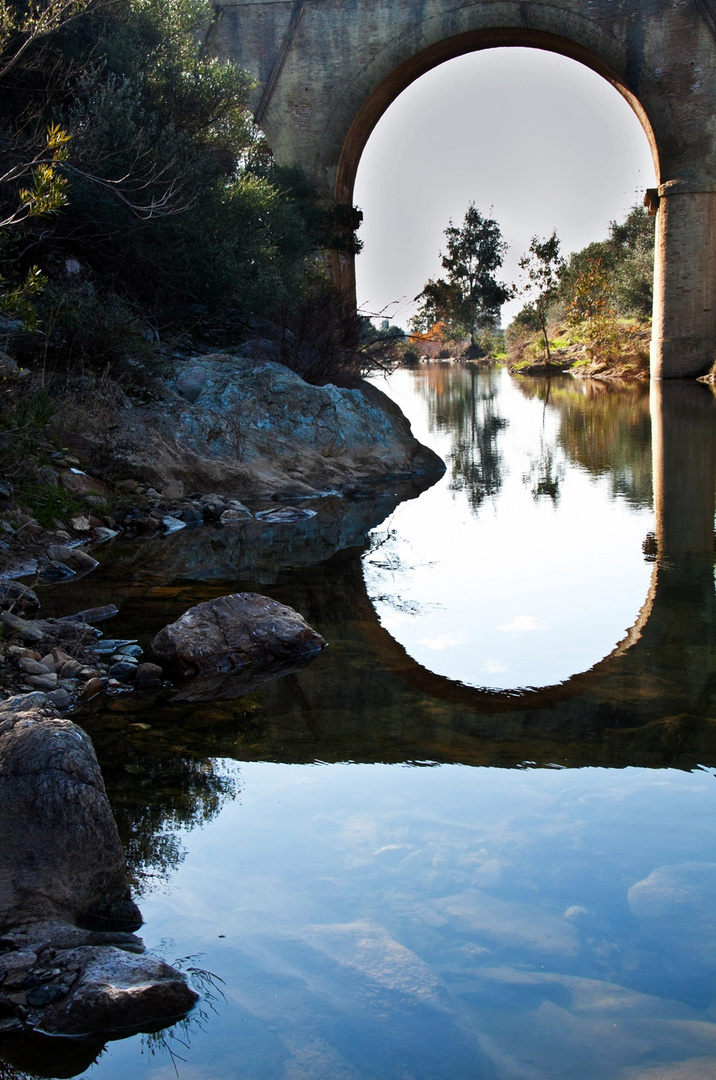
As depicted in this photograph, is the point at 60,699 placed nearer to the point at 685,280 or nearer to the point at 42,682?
the point at 42,682

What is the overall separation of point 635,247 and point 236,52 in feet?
64.7

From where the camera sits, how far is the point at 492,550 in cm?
764

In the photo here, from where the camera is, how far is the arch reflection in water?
5.13m

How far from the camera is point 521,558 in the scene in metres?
7.29

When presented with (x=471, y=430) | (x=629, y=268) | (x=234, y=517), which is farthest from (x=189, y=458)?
(x=629, y=268)

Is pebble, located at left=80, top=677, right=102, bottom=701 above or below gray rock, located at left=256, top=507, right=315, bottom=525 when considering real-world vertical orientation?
below

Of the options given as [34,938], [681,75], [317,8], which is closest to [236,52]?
[317,8]

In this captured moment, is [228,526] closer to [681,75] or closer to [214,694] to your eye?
[214,694]

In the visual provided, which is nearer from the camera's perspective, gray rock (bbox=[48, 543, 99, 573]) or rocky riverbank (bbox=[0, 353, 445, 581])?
gray rock (bbox=[48, 543, 99, 573])

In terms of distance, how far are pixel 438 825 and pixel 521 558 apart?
13.8 ft

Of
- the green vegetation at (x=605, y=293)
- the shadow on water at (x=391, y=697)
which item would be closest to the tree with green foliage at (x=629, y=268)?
the green vegetation at (x=605, y=293)

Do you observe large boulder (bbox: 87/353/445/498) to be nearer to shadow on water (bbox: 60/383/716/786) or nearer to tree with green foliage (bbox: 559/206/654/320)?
shadow on water (bbox: 60/383/716/786)

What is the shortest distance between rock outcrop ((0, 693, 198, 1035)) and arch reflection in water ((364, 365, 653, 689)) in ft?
7.27

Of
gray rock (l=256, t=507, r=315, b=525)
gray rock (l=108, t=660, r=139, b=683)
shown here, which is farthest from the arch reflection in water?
gray rock (l=108, t=660, r=139, b=683)
